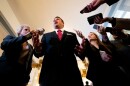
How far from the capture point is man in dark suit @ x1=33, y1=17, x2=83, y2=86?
1.74 meters

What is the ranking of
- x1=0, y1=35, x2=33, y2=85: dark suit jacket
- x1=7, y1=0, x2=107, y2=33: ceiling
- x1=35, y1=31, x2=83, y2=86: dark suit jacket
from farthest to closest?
1. x1=7, y1=0, x2=107, y2=33: ceiling
2. x1=35, y1=31, x2=83, y2=86: dark suit jacket
3. x1=0, y1=35, x2=33, y2=85: dark suit jacket

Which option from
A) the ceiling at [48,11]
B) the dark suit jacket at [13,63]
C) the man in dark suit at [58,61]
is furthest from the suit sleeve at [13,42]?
the ceiling at [48,11]

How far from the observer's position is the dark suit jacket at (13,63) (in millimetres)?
1630

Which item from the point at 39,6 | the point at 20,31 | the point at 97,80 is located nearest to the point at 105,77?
the point at 97,80

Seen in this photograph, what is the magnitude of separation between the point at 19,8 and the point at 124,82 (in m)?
2.20

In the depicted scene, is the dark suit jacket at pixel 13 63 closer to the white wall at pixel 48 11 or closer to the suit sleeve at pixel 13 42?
the suit sleeve at pixel 13 42

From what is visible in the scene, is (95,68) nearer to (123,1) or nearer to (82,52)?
(82,52)

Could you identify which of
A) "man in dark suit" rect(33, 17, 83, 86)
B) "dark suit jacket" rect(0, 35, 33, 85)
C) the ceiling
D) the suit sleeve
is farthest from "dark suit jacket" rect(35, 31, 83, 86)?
the ceiling

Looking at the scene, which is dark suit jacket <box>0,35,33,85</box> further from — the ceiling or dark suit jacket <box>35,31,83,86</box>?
the ceiling

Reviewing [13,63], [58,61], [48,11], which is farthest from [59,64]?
[48,11]

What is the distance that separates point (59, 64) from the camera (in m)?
1.78

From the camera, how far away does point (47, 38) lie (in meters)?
1.97

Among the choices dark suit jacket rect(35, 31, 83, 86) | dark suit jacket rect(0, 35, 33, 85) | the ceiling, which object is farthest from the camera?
the ceiling

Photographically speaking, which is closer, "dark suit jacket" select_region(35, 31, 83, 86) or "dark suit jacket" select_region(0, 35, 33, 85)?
"dark suit jacket" select_region(0, 35, 33, 85)
